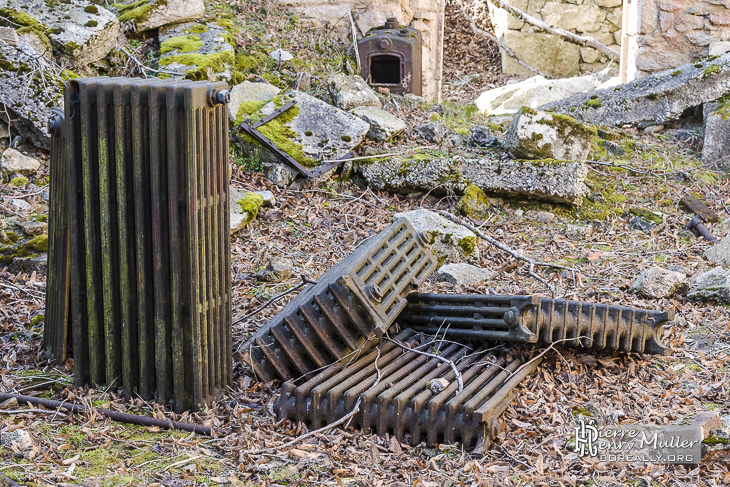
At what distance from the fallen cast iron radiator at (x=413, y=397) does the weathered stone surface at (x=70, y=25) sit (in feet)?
16.0

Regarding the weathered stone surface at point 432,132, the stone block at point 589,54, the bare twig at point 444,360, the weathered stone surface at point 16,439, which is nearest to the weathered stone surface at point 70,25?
the weathered stone surface at point 432,132

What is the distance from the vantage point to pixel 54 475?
267 centimetres

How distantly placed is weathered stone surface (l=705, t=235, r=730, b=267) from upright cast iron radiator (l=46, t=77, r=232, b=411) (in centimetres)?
424

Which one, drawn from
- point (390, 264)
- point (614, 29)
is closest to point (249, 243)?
point (390, 264)

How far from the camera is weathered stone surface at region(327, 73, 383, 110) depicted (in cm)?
754

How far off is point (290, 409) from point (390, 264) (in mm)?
1011

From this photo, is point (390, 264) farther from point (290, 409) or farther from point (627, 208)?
point (627, 208)

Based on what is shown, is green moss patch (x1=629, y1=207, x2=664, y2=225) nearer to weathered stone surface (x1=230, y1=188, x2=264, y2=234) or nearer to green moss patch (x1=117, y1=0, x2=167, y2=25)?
weathered stone surface (x1=230, y1=188, x2=264, y2=234)

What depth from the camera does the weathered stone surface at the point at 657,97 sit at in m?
7.71

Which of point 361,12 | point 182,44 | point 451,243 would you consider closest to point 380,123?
point 451,243

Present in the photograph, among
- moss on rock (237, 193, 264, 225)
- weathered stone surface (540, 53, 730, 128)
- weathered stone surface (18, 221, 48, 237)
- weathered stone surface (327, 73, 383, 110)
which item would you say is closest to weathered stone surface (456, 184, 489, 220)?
weathered stone surface (327, 73, 383, 110)

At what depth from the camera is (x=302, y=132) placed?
682cm

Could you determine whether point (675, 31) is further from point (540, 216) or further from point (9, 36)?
point (9, 36)

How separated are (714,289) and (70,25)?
20.6 ft
